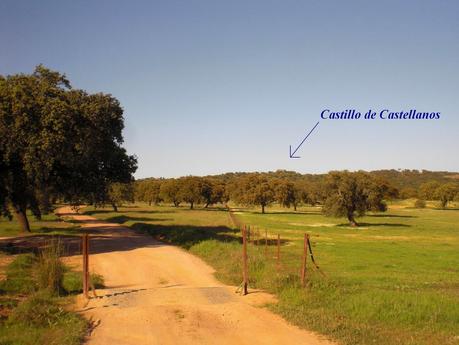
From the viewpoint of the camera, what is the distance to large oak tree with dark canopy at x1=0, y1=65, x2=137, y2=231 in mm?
23625

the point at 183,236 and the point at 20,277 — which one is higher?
the point at 183,236

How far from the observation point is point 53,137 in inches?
933

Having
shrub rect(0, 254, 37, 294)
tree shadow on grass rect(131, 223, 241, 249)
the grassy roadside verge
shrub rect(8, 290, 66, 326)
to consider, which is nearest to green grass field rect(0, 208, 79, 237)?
tree shadow on grass rect(131, 223, 241, 249)

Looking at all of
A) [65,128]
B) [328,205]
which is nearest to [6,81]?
[65,128]

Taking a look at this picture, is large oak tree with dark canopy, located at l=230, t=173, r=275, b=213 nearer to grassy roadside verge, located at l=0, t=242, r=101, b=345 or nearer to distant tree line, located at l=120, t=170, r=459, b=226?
distant tree line, located at l=120, t=170, r=459, b=226

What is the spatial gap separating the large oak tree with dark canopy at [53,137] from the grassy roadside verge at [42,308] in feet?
26.7

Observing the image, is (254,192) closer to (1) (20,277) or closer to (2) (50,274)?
(1) (20,277)

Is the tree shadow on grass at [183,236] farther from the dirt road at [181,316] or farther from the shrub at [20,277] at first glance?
the dirt road at [181,316]

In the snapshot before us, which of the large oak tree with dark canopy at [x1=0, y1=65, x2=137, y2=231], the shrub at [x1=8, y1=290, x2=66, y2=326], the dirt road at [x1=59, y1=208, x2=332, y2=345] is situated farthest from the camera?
the large oak tree with dark canopy at [x1=0, y1=65, x2=137, y2=231]

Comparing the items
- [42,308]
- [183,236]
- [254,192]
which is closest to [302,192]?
[254,192]

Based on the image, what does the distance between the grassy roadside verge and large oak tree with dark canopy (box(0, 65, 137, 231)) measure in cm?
813

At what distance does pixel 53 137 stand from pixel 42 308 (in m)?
14.2

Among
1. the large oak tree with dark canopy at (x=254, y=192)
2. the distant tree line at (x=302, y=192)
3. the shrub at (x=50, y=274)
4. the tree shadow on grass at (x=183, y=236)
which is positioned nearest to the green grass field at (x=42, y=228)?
the tree shadow on grass at (x=183, y=236)

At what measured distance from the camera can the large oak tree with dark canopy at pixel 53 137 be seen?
23.6 m
